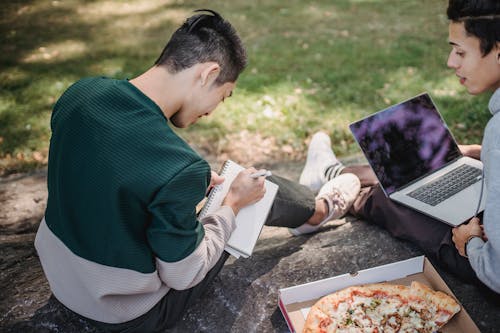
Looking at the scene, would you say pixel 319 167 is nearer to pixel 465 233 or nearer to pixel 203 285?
pixel 465 233

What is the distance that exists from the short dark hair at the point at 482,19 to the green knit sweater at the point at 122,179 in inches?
57.1

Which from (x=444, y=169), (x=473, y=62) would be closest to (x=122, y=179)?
(x=473, y=62)

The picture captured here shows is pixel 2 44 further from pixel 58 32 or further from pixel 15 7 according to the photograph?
pixel 15 7

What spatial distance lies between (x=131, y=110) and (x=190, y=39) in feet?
1.65

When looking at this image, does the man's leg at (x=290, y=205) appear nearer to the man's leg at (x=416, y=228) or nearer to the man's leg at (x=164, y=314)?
the man's leg at (x=416, y=228)

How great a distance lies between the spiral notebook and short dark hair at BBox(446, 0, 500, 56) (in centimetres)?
127

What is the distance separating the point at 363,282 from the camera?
7.43 feet

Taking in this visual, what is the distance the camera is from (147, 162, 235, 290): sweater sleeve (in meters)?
1.72

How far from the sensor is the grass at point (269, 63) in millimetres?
4637

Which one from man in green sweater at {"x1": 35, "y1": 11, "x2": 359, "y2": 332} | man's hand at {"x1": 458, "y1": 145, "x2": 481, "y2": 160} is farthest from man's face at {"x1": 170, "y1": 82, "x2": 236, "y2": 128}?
man's hand at {"x1": 458, "y1": 145, "x2": 481, "y2": 160}

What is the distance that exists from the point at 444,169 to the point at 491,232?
1315mm

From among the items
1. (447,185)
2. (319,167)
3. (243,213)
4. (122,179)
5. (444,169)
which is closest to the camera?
(122,179)

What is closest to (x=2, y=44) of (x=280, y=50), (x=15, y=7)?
(x=15, y=7)

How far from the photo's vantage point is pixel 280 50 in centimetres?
619
